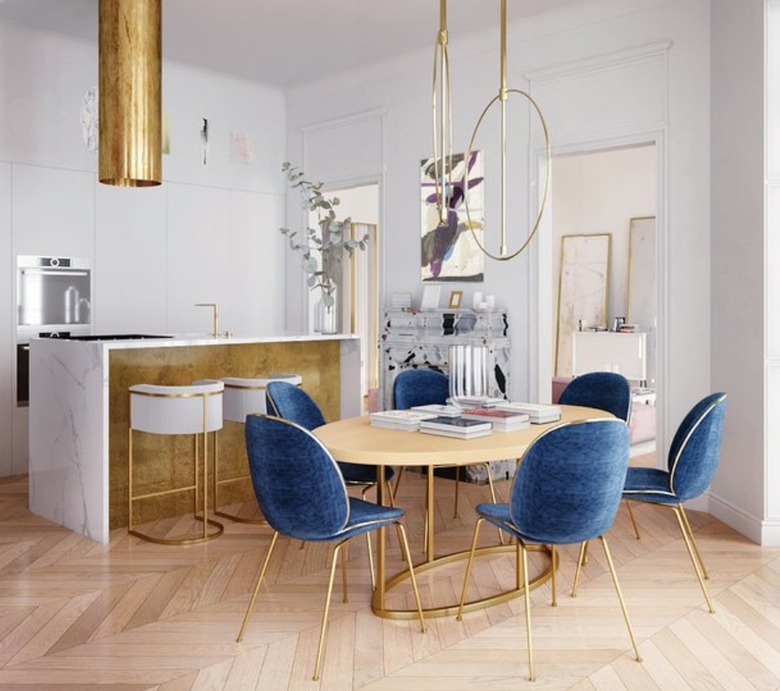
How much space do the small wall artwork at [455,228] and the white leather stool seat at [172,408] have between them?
2558 mm

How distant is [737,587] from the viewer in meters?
3.65

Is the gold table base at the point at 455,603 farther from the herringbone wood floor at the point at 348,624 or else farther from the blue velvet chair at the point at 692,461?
the blue velvet chair at the point at 692,461

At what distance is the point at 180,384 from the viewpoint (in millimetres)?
4891

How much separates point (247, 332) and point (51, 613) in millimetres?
4492

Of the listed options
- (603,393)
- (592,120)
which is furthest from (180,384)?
(592,120)

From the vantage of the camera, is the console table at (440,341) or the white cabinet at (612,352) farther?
the white cabinet at (612,352)

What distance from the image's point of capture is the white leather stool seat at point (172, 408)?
425cm

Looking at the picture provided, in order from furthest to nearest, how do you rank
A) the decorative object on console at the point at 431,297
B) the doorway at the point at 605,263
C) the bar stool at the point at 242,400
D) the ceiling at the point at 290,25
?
the doorway at the point at 605,263
the decorative object on console at the point at 431,297
the ceiling at the point at 290,25
the bar stool at the point at 242,400

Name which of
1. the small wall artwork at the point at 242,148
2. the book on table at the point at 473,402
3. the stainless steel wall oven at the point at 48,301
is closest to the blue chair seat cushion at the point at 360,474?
the book on table at the point at 473,402

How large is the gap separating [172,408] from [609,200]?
21.1 ft

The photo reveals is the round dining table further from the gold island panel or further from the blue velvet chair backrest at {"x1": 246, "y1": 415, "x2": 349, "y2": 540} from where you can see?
the gold island panel

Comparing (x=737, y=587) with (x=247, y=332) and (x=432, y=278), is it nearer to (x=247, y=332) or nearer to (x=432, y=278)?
(x=432, y=278)

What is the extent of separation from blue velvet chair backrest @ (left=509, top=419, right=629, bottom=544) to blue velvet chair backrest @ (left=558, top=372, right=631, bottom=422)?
160 cm

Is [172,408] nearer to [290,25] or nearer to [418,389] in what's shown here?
[418,389]
